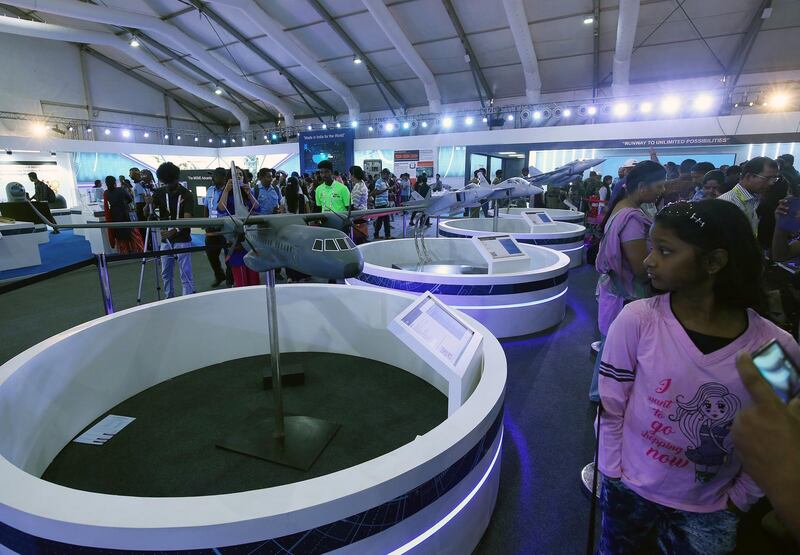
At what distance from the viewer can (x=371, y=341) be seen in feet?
16.1

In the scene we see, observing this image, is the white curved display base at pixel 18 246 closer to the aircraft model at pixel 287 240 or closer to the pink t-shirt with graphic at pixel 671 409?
the aircraft model at pixel 287 240

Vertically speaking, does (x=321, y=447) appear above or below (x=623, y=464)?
below

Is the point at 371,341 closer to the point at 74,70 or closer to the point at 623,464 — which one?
the point at 623,464

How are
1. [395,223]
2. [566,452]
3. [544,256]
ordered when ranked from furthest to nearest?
1. [395,223]
2. [544,256]
3. [566,452]

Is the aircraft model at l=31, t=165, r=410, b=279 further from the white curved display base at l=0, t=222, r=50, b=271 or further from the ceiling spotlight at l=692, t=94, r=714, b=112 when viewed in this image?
the ceiling spotlight at l=692, t=94, r=714, b=112

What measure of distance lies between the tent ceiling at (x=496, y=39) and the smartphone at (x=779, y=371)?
18469 mm

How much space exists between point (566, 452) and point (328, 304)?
112 inches

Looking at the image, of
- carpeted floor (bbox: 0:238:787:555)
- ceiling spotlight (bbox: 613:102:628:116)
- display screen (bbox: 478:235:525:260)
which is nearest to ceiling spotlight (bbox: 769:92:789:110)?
ceiling spotlight (bbox: 613:102:628:116)

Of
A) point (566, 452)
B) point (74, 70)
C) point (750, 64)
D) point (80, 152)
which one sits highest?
point (74, 70)

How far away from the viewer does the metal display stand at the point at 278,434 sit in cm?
319

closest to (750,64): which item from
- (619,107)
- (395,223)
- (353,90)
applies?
(619,107)

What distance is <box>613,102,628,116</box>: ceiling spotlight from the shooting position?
1590 cm

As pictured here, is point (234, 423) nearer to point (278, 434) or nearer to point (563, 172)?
point (278, 434)

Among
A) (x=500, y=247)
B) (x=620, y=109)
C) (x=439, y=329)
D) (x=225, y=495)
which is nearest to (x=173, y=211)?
(x=439, y=329)
